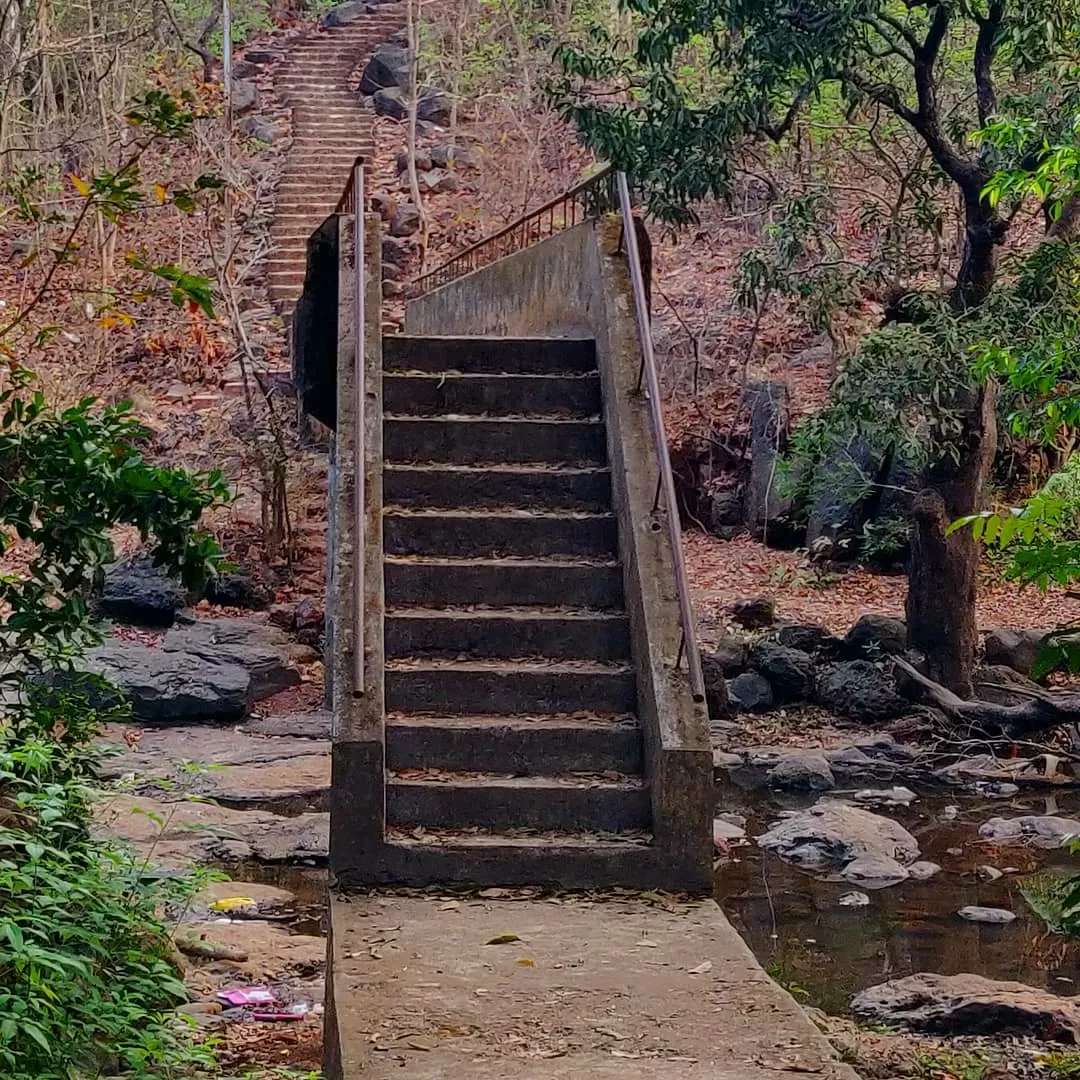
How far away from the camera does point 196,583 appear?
475 centimetres

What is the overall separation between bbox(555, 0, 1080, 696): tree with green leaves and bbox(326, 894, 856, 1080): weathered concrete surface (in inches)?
273

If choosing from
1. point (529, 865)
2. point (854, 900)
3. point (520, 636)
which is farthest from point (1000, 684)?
point (529, 865)

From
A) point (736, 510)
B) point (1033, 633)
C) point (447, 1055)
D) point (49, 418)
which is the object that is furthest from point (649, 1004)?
point (736, 510)

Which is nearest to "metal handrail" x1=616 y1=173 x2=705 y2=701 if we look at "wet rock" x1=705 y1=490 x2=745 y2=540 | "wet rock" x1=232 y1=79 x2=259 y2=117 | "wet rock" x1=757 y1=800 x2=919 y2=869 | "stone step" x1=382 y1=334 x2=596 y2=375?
"stone step" x1=382 y1=334 x2=596 y2=375

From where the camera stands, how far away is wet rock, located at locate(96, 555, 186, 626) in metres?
15.4

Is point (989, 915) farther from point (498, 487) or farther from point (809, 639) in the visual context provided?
point (809, 639)

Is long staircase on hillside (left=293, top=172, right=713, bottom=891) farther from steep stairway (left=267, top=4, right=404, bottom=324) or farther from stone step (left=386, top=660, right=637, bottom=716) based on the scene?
steep stairway (left=267, top=4, right=404, bottom=324)

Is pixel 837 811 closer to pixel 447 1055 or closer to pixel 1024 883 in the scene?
pixel 1024 883

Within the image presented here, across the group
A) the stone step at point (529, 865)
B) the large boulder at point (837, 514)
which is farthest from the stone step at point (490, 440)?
the large boulder at point (837, 514)

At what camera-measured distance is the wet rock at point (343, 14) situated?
32.2m

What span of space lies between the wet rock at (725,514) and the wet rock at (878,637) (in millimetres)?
4878

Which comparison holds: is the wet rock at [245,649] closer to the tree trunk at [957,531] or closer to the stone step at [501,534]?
the tree trunk at [957,531]

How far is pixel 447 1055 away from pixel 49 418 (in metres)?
2.46

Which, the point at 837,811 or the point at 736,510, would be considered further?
the point at 736,510
